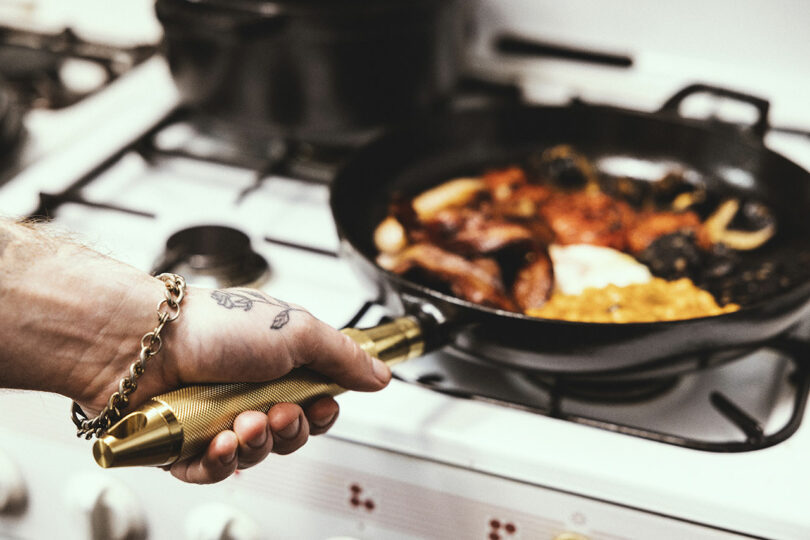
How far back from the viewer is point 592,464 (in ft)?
2.23

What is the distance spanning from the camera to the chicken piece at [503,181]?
1.03 metres

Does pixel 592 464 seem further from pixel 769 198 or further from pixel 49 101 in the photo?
pixel 49 101

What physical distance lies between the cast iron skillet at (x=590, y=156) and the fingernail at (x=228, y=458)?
8.4 inches

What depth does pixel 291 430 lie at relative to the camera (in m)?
0.61

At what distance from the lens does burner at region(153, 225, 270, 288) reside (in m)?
0.86

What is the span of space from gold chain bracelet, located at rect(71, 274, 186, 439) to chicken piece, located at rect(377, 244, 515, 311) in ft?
0.86

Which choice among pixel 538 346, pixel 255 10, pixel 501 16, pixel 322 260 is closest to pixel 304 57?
pixel 255 10

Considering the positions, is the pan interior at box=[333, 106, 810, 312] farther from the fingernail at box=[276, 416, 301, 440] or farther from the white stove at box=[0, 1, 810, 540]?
the fingernail at box=[276, 416, 301, 440]

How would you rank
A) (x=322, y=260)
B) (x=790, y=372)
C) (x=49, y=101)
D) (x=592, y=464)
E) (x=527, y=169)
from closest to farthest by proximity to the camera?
(x=592, y=464)
(x=790, y=372)
(x=322, y=260)
(x=527, y=169)
(x=49, y=101)

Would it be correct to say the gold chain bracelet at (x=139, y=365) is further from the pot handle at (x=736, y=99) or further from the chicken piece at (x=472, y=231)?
the pot handle at (x=736, y=99)

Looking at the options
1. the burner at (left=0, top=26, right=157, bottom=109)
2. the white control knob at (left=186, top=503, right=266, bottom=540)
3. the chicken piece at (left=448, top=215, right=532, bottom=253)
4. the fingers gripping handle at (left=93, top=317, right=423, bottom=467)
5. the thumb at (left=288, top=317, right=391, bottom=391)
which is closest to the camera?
the fingers gripping handle at (left=93, top=317, right=423, bottom=467)

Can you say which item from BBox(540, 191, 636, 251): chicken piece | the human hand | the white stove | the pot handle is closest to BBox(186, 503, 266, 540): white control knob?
the white stove

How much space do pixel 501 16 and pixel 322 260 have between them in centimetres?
56

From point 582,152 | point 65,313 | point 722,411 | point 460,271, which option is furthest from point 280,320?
point 582,152
